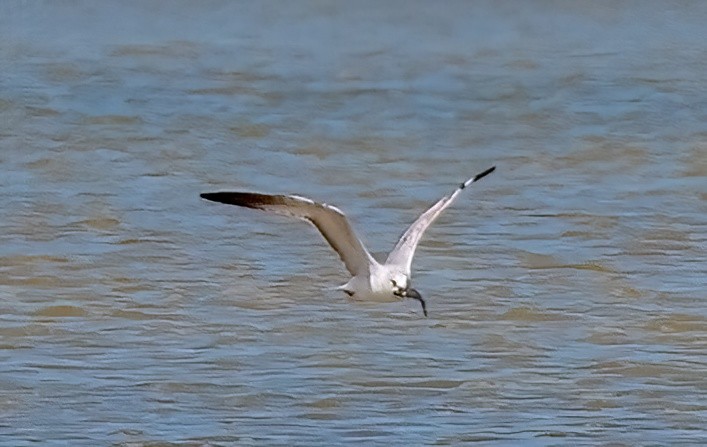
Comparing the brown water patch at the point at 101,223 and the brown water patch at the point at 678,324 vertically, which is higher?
the brown water patch at the point at 101,223

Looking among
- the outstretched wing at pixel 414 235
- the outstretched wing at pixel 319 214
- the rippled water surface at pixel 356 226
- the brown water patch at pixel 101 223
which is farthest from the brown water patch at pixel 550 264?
the outstretched wing at pixel 319 214

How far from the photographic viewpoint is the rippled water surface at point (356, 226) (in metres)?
7.10

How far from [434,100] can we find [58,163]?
10.9 ft

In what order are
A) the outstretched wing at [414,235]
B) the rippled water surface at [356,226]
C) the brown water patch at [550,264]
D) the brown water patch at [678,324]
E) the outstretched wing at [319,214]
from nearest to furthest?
the outstretched wing at [319,214]
the outstretched wing at [414,235]
the rippled water surface at [356,226]
the brown water patch at [678,324]
the brown water patch at [550,264]

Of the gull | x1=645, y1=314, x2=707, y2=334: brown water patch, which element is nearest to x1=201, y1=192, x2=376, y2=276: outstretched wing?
the gull

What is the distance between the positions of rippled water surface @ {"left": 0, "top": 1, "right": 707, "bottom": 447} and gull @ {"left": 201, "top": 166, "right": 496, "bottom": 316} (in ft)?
1.87

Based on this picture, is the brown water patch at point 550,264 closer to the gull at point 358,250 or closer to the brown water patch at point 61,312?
the brown water patch at point 61,312

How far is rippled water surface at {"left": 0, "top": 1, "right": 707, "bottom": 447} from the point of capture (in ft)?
23.3

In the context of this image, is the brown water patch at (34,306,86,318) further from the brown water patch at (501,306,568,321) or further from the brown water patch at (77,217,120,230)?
the brown water patch at (501,306,568,321)

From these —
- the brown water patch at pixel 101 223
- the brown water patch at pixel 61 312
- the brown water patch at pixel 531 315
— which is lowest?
the brown water patch at pixel 531 315

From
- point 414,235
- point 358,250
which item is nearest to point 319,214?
point 358,250

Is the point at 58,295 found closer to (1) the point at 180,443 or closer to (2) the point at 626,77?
(1) the point at 180,443

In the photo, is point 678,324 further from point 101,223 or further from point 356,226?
point 101,223

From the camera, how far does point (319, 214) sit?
6.12 metres
